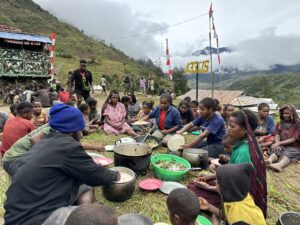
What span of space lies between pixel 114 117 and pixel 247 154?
13.5ft

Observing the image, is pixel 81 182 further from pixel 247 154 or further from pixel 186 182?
pixel 186 182

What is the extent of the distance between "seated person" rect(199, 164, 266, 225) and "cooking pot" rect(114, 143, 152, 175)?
4.31 feet

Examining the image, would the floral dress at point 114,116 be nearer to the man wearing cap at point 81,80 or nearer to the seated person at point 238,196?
the man wearing cap at point 81,80

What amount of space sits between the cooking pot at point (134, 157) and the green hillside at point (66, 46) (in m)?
23.7

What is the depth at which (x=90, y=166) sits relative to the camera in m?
2.23

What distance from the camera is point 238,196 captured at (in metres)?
2.13

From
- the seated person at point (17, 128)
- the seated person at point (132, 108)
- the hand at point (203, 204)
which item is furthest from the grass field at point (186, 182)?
the seated person at point (132, 108)

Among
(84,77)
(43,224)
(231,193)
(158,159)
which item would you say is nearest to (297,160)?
(158,159)

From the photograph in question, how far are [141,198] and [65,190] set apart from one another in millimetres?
1254

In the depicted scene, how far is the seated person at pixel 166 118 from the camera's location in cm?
516

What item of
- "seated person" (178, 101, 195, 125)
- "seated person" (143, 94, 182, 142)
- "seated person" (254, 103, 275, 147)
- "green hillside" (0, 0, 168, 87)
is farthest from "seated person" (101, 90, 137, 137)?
"green hillside" (0, 0, 168, 87)

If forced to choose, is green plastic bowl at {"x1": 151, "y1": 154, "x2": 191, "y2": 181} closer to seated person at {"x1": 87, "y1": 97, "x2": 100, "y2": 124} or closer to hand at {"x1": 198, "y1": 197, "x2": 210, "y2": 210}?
hand at {"x1": 198, "y1": 197, "x2": 210, "y2": 210}

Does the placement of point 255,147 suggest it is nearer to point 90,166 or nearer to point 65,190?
point 90,166

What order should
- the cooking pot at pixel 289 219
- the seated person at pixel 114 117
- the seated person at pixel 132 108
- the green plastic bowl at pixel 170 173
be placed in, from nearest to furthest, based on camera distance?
the cooking pot at pixel 289 219
the green plastic bowl at pixel 170 173
the seated person at pixel 114 117
the seated person at pixel 132 108
